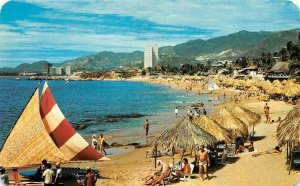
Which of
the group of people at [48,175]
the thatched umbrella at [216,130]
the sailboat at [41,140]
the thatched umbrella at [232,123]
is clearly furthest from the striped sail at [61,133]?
the thatched umbrella at [232,123]

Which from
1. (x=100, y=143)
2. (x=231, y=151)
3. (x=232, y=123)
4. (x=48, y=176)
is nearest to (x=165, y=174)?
(x=48, y=176)

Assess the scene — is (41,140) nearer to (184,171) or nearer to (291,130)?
(184,171)

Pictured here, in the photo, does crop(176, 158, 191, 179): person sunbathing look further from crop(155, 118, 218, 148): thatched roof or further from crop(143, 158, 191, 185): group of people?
crop(155, 118, 218, 148): thatched roof

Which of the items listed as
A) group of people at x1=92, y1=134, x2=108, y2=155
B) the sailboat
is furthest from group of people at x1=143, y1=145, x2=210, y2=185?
group of people at x1=92, y1=134, x2=108, y2=155

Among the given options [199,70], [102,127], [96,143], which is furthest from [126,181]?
[199,70]

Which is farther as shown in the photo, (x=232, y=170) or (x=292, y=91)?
(x=292, y=91)

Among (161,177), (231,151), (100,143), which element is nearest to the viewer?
(161,177)

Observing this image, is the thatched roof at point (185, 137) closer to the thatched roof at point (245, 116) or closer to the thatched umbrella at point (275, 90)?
the thatched roof at point (245, 116)

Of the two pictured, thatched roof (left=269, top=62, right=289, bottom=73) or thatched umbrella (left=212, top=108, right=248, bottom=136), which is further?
thatched roof (left=269, top=62, right=289, bottom=73)
